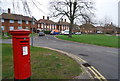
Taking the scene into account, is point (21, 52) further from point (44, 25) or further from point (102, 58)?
point (44, 25)

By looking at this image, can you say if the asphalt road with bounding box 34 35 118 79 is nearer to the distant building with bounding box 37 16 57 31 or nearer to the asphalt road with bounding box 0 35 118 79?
the asphalt road with bounding box 0 35 118 79

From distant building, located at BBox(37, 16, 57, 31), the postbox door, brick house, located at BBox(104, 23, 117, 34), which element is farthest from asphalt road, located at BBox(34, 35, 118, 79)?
brick house, located at BBox(104, 23, 117, 34)

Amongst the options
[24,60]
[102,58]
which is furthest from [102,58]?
[24,60]

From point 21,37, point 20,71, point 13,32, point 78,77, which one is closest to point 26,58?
point 20,71

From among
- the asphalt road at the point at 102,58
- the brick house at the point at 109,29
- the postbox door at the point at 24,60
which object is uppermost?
the brick house at the point at 109,29

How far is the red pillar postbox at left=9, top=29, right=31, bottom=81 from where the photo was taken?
2.51m

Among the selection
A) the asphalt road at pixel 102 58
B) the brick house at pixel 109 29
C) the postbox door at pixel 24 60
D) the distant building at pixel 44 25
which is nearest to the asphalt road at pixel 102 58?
the asphalt road at pixel 102 58

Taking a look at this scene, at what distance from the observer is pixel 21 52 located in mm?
2549

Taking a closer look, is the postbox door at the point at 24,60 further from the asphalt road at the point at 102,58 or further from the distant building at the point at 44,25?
the distant building at the point at 44,25

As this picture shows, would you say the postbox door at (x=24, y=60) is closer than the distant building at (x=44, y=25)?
Yes

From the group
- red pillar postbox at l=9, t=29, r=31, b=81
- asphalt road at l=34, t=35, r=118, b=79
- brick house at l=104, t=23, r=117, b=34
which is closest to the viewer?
red pillar postbox at l=9, t=29, r=31, b=81

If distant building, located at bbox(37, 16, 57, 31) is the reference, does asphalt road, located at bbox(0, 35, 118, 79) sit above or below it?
below

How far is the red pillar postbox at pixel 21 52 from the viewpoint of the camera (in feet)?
8.23

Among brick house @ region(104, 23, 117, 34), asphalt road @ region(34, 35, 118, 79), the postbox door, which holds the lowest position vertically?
asphalt road @ region(34, 35, 118, 79)
